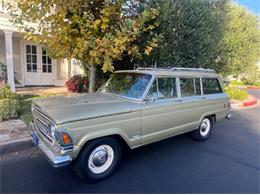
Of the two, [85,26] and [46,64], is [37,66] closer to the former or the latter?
[46,64]

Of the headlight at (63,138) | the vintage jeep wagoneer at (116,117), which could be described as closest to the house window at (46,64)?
the vintage jeep wagoneer at (116,117)

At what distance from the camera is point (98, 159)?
3.27 m

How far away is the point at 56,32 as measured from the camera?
5.15 metres

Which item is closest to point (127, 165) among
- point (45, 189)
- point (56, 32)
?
point (45, 189)

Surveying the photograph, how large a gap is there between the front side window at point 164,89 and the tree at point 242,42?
775 centimetres

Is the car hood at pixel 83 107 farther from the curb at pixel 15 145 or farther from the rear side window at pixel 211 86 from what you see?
the rear side window at pixel 211 86

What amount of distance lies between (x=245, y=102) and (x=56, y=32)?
9.81 metres

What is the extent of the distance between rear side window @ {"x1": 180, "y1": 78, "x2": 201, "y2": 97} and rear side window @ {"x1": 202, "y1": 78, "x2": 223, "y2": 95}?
0.87 feet

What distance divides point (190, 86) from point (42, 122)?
10.4 feet

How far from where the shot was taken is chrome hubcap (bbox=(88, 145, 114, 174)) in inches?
127

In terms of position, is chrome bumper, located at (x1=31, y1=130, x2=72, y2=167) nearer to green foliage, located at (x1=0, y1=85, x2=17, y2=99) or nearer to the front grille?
the front grille

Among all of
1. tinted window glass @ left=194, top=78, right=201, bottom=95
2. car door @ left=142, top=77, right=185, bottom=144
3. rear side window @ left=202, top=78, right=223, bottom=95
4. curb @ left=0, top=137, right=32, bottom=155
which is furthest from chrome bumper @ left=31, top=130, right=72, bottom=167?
rear side window @ left=202, top=78, right=223, bottom=95

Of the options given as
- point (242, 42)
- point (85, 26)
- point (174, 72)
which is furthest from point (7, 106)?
→ point (242, 42)

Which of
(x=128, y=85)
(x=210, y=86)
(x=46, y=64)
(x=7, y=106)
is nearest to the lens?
(x=128, y=85)
